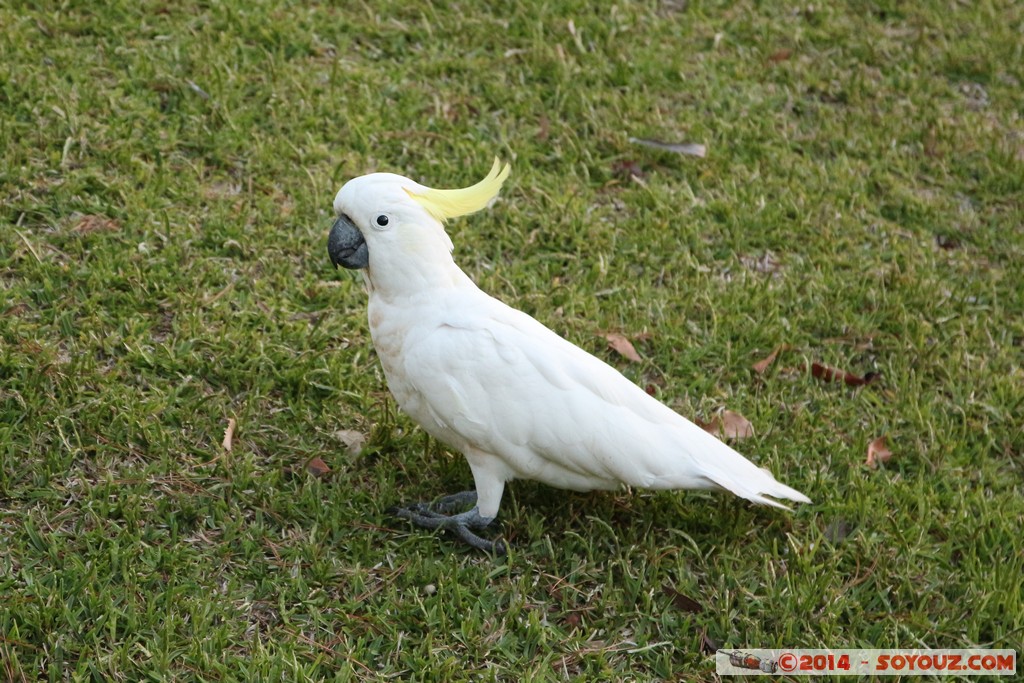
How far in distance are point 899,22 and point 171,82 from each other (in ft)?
12.6

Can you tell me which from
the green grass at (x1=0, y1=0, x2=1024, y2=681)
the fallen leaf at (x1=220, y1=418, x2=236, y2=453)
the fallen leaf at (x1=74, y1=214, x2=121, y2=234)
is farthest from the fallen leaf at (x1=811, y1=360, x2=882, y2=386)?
the fallen leaf at (x1=74, y1=214, x2=121, y2=234)

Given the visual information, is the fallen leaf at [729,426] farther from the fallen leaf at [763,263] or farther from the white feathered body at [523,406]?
the fallen leaf at [763,263]

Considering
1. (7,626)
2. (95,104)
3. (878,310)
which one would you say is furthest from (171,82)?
(878,310)

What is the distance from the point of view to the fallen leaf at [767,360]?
361 centimetres

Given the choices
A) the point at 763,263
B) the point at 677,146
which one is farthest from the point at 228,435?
the point at 677,146

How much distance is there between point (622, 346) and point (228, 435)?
53.8 inches

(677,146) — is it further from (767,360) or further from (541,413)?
(541,413)

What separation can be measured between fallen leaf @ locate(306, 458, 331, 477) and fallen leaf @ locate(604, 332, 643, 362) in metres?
1.11

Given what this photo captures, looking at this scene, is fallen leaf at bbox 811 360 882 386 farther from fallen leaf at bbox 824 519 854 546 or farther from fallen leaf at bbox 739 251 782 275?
fallen leaf at bbox 824 519 854 546

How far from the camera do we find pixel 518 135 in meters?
4.45

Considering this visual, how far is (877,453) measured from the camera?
11.0 feet

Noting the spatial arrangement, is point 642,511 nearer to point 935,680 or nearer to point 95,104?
point 935,680

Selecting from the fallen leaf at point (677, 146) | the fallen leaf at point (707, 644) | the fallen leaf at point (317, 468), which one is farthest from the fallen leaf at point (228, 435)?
the fallen leaf at point (677, 146)

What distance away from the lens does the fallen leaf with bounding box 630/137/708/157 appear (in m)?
4.50
